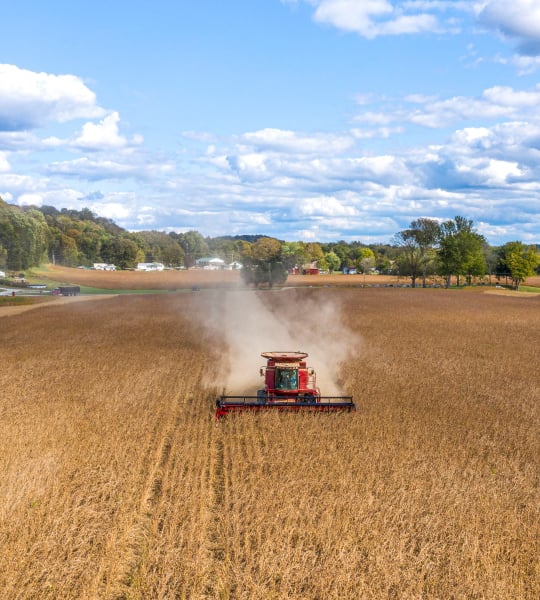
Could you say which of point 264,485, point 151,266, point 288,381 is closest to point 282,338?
point 288,381

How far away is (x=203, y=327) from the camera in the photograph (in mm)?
45531

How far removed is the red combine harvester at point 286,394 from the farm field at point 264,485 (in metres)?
0.58

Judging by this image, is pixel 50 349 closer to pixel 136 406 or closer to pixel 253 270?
pixel 136 406

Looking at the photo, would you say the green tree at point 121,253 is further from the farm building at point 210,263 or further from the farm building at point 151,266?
the farm building at point 210,263

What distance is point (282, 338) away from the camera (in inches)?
1428

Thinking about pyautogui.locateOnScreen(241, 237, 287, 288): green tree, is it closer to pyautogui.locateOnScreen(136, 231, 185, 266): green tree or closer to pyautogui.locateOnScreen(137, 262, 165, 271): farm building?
pyautogui.locateOnScreen(137, 262, 165, 271): farm building

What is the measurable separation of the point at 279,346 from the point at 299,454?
18.0 metres

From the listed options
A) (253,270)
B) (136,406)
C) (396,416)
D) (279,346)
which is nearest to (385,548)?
(396,416)

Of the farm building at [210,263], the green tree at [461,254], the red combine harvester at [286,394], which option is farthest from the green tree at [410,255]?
the red combine harvester at [286,394]

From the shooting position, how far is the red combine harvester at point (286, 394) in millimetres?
18641

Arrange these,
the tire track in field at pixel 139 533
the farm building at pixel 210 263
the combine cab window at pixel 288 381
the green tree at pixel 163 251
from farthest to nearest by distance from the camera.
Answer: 1. the green tree at pixel 163 251
2. the farm building at pixel 210 263
3. the combine cab window at pixel 288 381
4. the tire track in field at pixel 139 533

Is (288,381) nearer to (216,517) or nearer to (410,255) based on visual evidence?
(216,517)

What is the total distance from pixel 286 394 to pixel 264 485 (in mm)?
7019


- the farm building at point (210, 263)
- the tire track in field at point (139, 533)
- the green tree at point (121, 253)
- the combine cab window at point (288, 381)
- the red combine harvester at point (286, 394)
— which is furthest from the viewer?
the green tree at point (121, 253)
